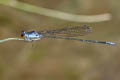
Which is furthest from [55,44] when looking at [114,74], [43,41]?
[114,74]

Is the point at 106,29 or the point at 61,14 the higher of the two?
the point at 61,14

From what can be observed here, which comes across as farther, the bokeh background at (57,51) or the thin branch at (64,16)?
the bokeh background at (57,51)

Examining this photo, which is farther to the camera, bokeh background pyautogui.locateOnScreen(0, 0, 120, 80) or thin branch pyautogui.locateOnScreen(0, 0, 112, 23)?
bokeh background pyautogui.locateOnScreen(0, 0, 120, 80)

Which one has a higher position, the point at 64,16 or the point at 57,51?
the point at 64,16

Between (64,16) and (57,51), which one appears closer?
(64,16)

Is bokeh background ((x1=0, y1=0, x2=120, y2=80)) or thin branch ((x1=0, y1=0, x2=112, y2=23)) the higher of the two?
thin branch ((x1=0, y1=0, x2=112, y2=23))

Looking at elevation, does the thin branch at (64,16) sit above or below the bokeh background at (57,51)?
above

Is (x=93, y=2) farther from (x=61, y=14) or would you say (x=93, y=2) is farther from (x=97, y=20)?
(x=61, y=14)

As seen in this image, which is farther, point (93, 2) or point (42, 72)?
point (93, 2)
